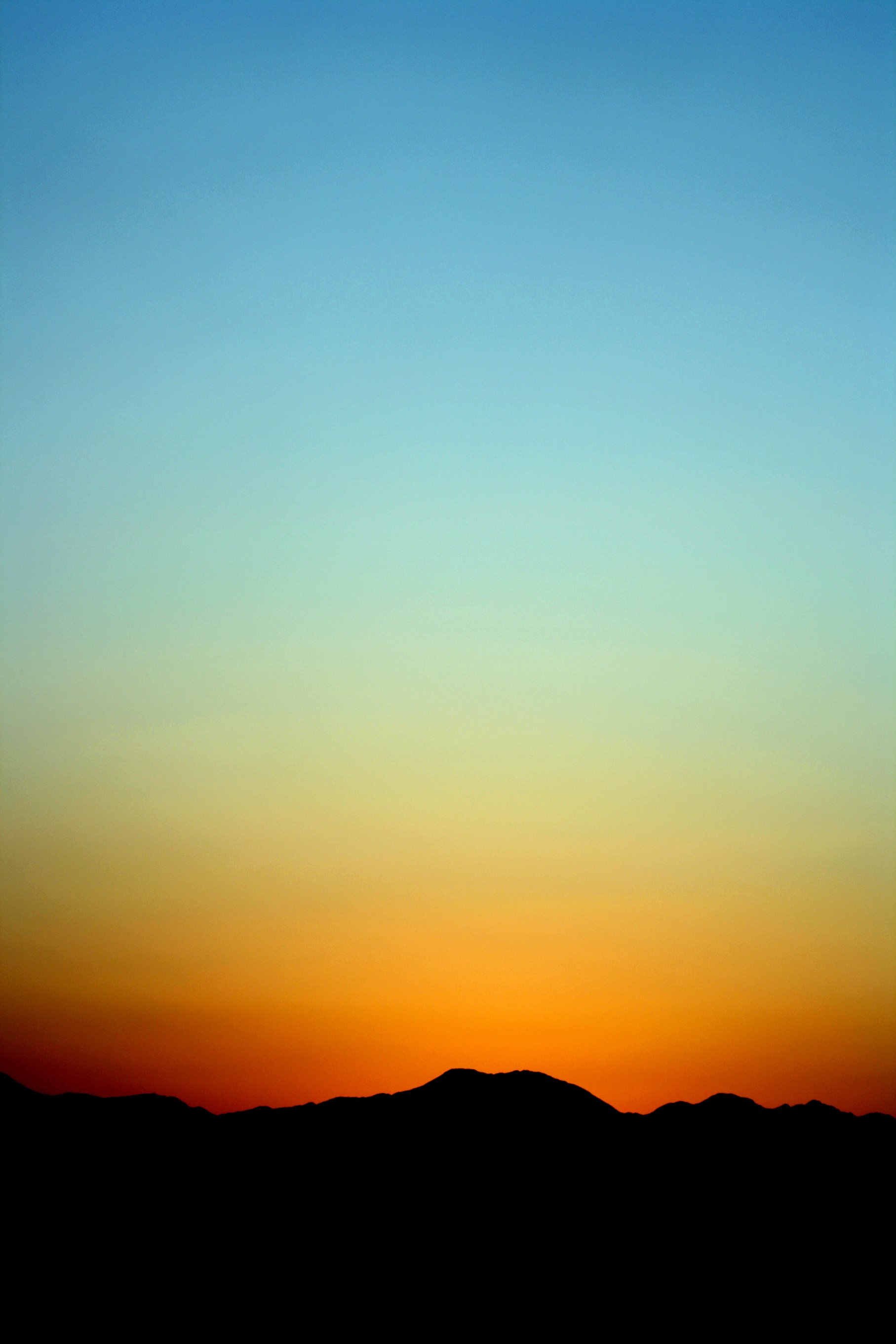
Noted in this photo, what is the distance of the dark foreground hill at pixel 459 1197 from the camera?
5378 centimetres

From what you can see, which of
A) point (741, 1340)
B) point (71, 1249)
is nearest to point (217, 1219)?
point (71, 1249)

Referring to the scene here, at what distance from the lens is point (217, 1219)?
5925 cm

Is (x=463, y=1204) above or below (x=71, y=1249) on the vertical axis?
above

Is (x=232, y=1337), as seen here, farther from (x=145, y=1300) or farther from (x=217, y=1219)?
(x=217, y=1219)

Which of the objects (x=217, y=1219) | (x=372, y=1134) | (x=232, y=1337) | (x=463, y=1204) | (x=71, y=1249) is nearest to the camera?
(x=232, y=1337)

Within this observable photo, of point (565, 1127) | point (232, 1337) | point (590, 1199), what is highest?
point (565, 1127)

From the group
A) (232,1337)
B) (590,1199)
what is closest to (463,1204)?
(590,1199)

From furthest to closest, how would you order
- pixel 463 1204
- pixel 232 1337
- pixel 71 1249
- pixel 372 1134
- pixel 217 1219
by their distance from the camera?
pixel 372 1134 → pixel 463 1204 → pixel 217 1219 → pixel 71 1249 → pixel 232 1337

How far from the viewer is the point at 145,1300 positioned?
162ft

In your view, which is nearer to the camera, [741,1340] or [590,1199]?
[741,1340]

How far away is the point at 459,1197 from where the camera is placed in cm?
6506

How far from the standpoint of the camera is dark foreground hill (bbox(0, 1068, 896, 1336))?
53.8 m

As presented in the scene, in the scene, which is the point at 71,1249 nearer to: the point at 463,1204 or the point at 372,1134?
the point at 463,1204

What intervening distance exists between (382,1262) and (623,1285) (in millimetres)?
11357
